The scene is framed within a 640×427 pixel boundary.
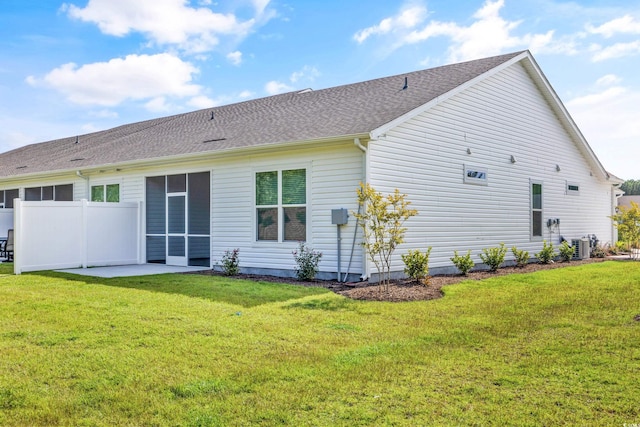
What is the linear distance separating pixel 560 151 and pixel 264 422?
15.8m

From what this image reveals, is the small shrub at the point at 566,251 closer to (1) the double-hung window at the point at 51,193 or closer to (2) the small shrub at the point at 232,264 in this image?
(2) the small shrub at the point at 232,264

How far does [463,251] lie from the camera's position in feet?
Answer: 41.3

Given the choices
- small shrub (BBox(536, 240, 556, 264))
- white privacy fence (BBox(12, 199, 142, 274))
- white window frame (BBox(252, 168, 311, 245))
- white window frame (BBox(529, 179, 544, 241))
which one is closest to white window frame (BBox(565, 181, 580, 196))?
white window frame (BBox(529, 179, 544, 241))

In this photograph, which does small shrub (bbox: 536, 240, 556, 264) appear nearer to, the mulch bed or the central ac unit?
the mulch bed

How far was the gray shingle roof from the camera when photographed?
11258 millimetres

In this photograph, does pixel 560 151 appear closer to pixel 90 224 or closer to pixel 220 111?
pixel 220 111

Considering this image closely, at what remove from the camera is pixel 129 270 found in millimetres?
12523

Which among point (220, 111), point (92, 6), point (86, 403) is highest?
point (92, 6)

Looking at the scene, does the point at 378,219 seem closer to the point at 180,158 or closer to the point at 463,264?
the point at 463,264

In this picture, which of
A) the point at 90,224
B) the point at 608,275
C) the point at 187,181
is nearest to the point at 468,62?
the point at 608,275

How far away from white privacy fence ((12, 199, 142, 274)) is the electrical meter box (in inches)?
273

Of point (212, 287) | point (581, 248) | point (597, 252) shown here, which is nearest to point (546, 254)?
point (581, 248)

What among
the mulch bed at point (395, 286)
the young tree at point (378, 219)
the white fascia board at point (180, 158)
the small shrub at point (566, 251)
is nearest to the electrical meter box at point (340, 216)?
the young tree at point (378, 219)

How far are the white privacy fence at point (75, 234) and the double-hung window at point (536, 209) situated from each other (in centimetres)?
1144
